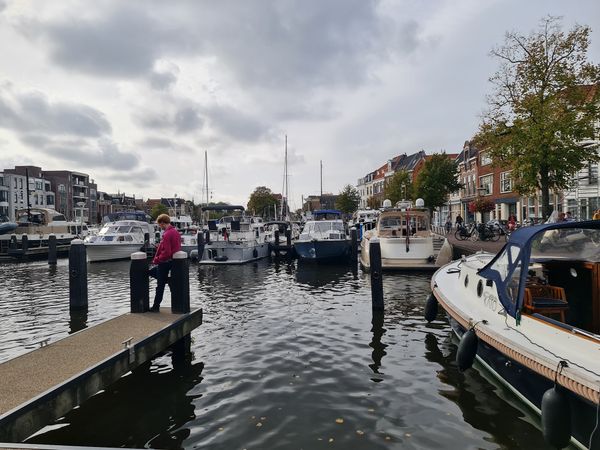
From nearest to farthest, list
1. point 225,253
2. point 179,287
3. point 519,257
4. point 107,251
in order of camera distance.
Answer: point 519,257
point 179,287
point 225,253
point 107,251

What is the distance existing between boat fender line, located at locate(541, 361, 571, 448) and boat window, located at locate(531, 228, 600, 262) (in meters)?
2.72

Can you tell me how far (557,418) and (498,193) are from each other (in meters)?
49.8

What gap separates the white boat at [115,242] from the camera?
29.6m

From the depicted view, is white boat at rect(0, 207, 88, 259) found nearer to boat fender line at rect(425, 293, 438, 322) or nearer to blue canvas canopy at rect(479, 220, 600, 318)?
boat fender line at rect(425, 293, 438, 322)

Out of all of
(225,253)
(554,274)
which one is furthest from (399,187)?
(554,274)

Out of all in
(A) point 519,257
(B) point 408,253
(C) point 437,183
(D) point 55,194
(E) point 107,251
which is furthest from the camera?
(D) point 55,194

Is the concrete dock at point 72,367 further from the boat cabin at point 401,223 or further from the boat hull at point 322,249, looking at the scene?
the boat hull at point 322,249

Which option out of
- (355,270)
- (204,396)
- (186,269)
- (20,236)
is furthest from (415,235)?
(20,236)

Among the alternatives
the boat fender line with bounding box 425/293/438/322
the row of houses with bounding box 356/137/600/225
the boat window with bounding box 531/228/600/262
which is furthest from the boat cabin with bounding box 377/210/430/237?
the boat window with bounding box 531/228/600/262

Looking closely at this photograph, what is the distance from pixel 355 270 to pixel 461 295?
1375 cm

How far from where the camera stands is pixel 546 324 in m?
5.55

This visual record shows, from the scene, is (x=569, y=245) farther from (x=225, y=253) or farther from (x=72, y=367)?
(x=225, y=253)

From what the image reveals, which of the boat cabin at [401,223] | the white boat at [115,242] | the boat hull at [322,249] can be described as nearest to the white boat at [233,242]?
the boat hull at [322,249]

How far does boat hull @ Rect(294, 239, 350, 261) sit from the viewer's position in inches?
977
